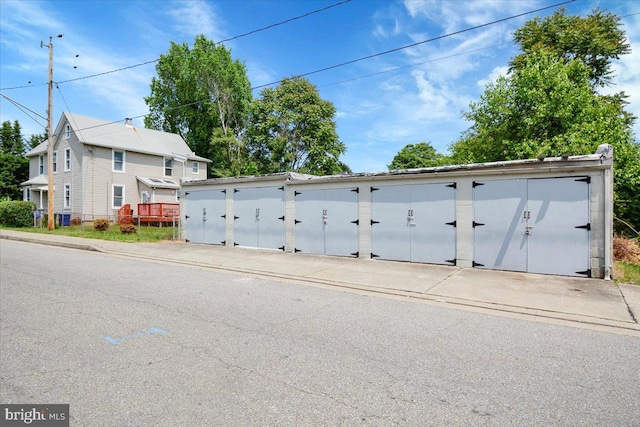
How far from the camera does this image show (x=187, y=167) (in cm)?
3145

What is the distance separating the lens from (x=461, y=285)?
7352 mm

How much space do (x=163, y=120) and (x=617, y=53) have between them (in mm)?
41934

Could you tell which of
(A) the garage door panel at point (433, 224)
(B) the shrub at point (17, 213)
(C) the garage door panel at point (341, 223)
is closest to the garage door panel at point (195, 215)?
(C) the garage door panel at point (341, 223)

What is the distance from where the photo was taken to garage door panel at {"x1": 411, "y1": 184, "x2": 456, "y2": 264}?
9.54m

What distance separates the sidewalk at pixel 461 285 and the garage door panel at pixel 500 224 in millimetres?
399

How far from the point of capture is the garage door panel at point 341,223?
11.2 meters

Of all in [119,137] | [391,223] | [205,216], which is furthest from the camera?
[119,137]

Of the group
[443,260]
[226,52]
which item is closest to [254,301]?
[443,260]

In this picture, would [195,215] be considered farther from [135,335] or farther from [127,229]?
[135,335]

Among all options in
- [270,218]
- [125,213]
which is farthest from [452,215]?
[125,213]

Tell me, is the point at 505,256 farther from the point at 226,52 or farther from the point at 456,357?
the point at 226,52

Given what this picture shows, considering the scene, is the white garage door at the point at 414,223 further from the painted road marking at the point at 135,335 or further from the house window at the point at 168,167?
the house window at the point at 168,167

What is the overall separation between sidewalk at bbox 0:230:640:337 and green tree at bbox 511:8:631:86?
60.4 feet

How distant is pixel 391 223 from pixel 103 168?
23472mm
